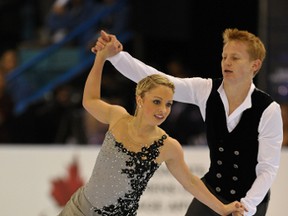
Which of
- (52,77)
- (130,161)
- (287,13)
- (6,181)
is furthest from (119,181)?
(52,77)

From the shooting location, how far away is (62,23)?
269 inches

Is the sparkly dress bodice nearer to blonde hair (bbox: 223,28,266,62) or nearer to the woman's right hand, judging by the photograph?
the woman's right hand

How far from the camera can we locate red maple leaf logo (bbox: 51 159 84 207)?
514 cm

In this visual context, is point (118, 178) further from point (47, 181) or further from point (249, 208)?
point (47, 181)

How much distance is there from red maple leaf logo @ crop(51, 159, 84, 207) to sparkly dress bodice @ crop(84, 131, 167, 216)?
6.06 feet

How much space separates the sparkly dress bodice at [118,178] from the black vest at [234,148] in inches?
15.8

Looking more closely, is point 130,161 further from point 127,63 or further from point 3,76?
point 3,76

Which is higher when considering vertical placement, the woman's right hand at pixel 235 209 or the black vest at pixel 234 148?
the black vest at pixel 234 148

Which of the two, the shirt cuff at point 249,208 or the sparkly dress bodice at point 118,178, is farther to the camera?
the shirt cuff at point 249,208

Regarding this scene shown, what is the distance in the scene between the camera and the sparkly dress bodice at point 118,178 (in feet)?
10.8

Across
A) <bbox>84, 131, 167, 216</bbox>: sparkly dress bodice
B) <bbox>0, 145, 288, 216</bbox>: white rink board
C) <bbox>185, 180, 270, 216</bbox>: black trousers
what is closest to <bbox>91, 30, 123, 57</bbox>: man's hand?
<bbox>84, 131, 167, 216</bbox>: sparkly dress bodice

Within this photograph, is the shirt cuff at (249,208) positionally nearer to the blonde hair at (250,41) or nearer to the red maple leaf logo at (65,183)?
the blonde hair at (250,41)

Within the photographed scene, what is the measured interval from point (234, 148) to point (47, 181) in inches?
76.4

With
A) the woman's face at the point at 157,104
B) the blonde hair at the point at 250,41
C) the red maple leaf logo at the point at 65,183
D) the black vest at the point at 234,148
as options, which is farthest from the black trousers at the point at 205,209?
the red maple leaf logo at the point at 65,183
